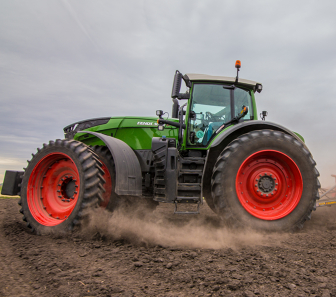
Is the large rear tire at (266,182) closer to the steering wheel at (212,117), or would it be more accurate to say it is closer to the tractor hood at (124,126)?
the steering wheel at (212,117)

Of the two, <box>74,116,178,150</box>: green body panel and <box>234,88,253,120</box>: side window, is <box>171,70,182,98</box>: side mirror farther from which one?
<box>234,88,253,120</box>: side window

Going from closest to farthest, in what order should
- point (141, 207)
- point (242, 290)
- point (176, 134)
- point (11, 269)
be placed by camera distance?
point (242, 290)
point (11, 269)
point (141, 207)
point (176, 134)

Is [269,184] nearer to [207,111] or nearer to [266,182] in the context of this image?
[266,182]

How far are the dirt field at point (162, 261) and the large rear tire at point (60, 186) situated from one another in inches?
7.4

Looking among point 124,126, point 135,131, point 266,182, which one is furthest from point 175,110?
point 266,182

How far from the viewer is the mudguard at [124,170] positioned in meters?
3.55

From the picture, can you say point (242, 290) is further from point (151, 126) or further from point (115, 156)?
point (151, 126)

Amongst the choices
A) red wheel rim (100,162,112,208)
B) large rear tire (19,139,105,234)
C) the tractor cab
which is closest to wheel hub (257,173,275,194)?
the tractor cab

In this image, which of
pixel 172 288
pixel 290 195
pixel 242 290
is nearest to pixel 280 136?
pixel 290 195

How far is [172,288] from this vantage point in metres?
1.88

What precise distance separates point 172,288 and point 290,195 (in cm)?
239

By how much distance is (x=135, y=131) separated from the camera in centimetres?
496

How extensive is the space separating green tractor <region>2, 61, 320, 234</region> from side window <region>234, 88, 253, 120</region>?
0.02 metres

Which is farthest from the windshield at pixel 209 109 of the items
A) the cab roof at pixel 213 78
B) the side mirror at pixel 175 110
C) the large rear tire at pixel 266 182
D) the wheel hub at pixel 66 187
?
the wheel hub at pixel 66 187
